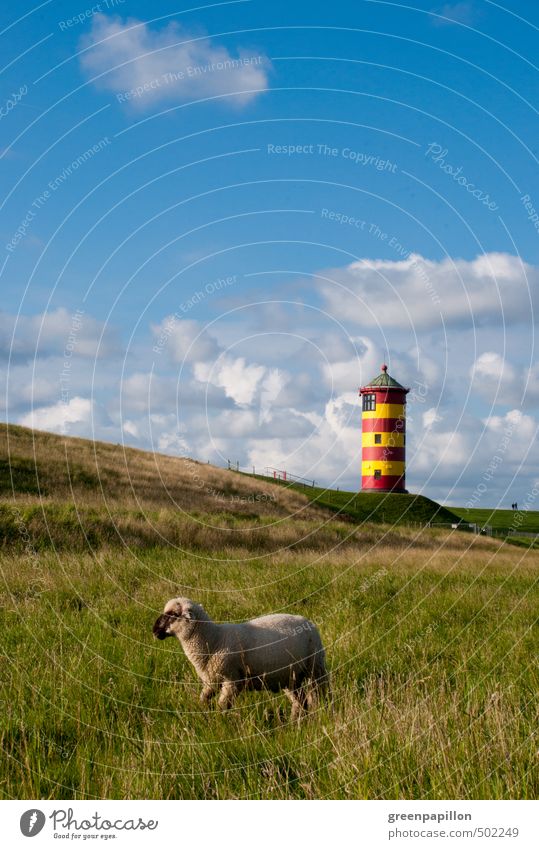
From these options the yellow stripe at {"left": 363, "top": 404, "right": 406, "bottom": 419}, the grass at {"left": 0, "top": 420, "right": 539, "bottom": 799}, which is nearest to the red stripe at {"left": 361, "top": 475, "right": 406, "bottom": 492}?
the yellow stripe at {"left": 363, "top": 404, "right": 406, "bottom": 419}

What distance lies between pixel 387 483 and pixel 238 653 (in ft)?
200

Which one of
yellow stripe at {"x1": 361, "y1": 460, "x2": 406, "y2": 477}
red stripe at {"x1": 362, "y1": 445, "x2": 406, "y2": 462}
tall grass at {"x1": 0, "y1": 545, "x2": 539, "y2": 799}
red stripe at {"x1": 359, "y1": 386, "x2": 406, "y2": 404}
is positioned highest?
red stripe at {"x1": 359, "y1": 386, "x2": 406, "y2": 404}

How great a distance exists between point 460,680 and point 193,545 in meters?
14.1

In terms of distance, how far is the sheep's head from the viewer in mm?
6352

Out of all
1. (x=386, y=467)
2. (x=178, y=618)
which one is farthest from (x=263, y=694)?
(x=386, y=467)

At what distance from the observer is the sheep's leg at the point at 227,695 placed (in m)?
6.25

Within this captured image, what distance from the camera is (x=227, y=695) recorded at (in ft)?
20.6

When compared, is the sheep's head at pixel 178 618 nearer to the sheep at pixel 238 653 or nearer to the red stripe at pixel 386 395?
the sheep at pixel 238 653

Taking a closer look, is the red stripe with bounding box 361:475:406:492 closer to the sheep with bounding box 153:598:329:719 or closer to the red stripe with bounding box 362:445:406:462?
the red stripe with bounding box 362:445:406:462

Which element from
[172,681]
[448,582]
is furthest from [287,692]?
[448,582]

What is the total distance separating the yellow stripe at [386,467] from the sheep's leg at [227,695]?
60302 millimetres

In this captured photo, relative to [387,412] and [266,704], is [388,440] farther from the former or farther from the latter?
[266,704]

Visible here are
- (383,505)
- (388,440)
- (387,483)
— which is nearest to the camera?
(383,505)

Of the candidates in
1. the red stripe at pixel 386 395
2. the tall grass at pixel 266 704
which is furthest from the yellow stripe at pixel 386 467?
the tall grass at pixel 266 704
